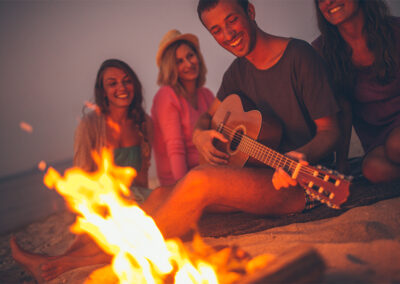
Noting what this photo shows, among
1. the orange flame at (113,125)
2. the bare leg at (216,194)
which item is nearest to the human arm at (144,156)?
the orange flame at (113,125)

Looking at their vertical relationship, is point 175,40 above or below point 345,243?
above

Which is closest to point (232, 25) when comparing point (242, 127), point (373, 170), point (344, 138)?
point (242, 127)

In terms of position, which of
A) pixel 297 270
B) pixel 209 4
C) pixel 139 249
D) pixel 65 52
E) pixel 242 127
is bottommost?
pixel 139 249

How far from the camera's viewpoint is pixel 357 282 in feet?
3.80

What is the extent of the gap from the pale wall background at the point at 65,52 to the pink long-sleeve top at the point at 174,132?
9.26 ft

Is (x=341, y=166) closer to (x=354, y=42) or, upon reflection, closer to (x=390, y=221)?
(x=390, y=221)

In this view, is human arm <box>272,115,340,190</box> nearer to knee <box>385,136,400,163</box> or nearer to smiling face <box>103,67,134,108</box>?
knee <box>385,136,400,163</box>

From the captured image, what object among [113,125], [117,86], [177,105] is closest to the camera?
[117,86]

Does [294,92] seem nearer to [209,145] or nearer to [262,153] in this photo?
[262,153]

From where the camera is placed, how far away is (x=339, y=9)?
2.24 metres

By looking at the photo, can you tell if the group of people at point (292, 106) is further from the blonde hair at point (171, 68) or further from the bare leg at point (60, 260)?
the blonde hair at point (171, 68)

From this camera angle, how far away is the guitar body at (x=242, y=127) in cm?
219

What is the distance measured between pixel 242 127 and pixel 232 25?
0.93 meters

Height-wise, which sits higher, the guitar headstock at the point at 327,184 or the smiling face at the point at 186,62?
the smiling face at the point at 186,62
